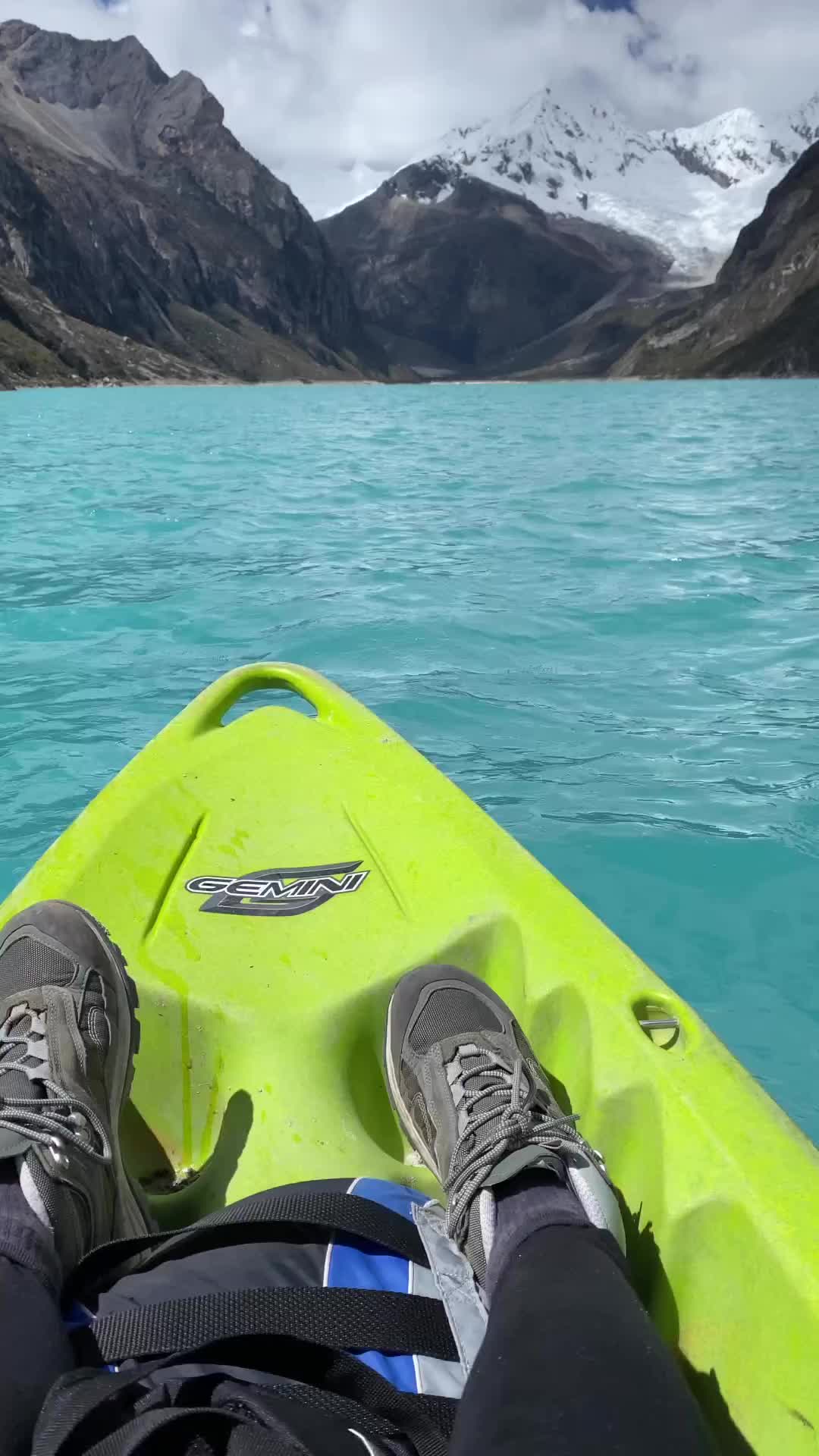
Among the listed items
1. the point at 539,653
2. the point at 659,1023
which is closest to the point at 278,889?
the point at 659,1023

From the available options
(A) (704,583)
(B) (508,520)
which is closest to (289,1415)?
(A) (704,583)

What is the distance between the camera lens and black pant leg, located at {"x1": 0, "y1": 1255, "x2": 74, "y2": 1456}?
124 centimetres

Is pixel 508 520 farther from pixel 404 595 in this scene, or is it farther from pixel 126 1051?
pixel 126 1051

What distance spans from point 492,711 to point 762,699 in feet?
5.18

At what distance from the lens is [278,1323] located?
1.40 metres

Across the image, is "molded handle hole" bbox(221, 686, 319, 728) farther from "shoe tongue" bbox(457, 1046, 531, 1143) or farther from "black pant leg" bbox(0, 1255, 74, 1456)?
"black pant leg" bbox(0, 1255, 74, 1456)

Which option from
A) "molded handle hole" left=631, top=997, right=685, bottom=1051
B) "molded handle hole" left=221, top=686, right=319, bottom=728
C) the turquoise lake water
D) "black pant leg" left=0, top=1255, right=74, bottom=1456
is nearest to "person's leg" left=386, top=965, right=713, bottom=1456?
"molded handle hole" left=631, top=997, right=685, bottom=1051

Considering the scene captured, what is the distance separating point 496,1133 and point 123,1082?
0.79m

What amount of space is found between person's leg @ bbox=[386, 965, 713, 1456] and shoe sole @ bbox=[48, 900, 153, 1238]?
54cm

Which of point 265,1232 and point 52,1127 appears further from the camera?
point 52,1127

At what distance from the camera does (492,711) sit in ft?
19.6

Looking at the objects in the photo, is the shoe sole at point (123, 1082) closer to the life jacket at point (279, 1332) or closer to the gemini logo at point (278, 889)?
the life jacket at point (279, 1332)

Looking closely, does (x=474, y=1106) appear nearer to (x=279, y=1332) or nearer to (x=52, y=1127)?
(x=279, y=1332)

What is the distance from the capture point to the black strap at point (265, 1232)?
1.59m
